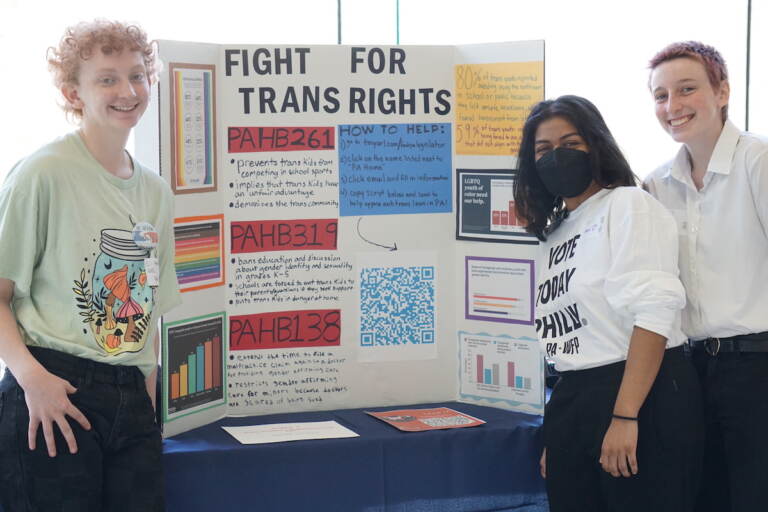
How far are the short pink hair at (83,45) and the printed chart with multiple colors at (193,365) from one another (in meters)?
1.01

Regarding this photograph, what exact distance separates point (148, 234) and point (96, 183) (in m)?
0.20

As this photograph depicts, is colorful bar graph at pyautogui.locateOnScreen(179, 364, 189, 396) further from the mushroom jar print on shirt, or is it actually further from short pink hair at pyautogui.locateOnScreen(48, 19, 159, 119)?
short pink hair at pyautogui.locateOnScreen(48, 19, 159, 119)

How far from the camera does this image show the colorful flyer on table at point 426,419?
3146mm

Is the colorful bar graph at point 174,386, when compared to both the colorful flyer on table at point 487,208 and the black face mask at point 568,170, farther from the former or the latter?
the black face mask at point 568,170

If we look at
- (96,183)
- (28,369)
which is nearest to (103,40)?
(96,183)

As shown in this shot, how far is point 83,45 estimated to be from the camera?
226cm

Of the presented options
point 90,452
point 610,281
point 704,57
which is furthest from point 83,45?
point 704,57

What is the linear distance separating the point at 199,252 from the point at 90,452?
1079 mm

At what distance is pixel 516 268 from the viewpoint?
331 cm

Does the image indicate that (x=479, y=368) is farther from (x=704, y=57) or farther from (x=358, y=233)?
(x=704, y=57)

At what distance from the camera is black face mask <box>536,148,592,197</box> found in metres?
2.47

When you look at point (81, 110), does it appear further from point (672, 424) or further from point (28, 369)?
point (672, 424)

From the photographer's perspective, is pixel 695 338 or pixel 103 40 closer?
pixel 103 40

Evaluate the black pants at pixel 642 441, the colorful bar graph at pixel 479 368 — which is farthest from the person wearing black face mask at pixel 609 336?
the colorful bar graph at pixel 479 368
